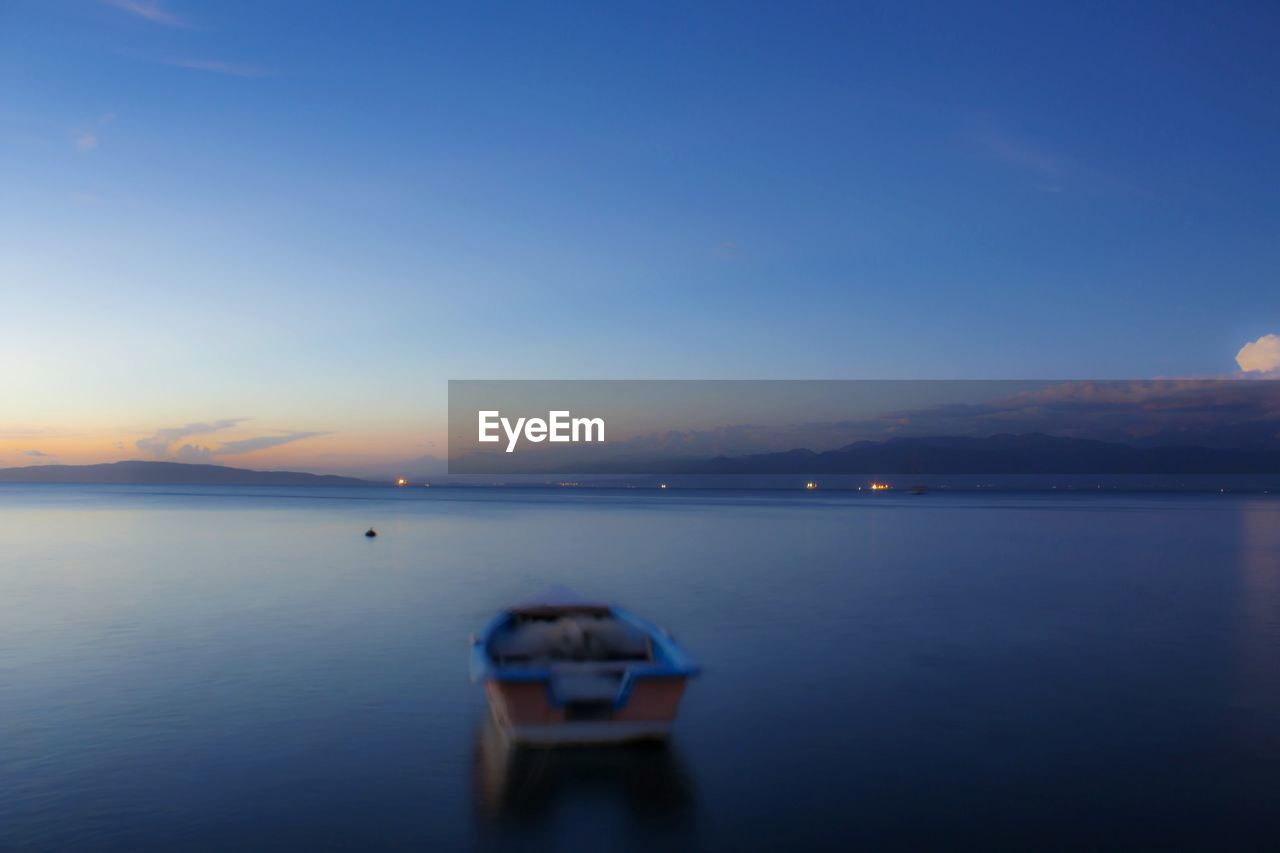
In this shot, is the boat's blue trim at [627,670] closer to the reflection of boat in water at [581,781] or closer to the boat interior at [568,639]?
the boat interior at [568,639]

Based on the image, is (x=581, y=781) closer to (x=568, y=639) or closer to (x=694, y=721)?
(x=694, y=721)

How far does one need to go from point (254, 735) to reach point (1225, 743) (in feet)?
46.9

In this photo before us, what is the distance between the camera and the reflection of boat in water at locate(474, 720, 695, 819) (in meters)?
10.9

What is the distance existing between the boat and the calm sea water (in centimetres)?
69

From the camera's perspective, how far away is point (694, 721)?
1482 cm

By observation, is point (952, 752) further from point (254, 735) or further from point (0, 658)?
point (0, 658)

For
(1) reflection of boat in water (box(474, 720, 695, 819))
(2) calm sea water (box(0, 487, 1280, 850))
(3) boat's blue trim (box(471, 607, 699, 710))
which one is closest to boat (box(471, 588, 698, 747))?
(3) boat's blue trim (box(471, 607, 699, 710))

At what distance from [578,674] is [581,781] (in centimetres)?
165

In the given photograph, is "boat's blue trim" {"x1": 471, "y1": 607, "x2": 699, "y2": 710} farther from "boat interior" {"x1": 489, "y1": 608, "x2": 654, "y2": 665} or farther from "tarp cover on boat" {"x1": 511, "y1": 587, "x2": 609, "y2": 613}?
"tarp cover on boat" {"x1": 511, "y1": 587, "x2": 609, "y2": 613}

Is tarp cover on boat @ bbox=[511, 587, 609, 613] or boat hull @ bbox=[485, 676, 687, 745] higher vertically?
tarp cover on boat @ bbox=[511, 587, 609, 613]

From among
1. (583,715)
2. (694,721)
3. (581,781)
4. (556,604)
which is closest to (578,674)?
(583,715)

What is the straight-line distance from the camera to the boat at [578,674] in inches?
447

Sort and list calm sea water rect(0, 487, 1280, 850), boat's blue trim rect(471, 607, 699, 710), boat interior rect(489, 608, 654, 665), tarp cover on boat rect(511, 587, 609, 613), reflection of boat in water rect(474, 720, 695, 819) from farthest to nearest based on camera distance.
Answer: tarp cover on boat rect(511, 587, 609, 613) → boat interior rect(489, 608, 654, 665) → boat's blue trim rect(471, 607, 699, 710) → reflection of boat in water rect(474, 720, 695, 819) → calm sea water rect(0, 487, 1280, 850)

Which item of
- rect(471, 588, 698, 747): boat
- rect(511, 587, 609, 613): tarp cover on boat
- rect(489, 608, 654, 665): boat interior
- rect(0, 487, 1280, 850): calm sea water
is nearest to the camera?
rect(0, 487, 1280, 850): calm sea water
